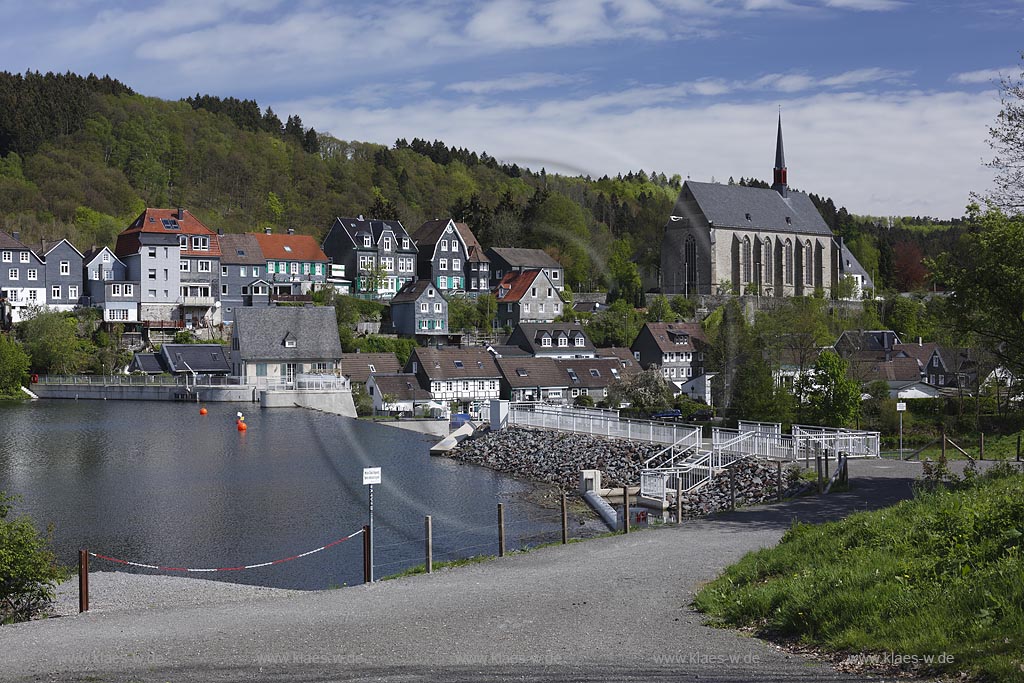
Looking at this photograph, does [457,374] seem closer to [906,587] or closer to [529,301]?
[529,301]

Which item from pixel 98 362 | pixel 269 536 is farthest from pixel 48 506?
pixel 98 362

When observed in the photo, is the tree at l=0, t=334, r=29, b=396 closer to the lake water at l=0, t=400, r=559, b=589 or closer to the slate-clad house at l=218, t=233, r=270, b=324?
the lake water at l=0, t=400, r=559, b=589

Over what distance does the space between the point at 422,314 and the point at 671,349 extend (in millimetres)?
18429

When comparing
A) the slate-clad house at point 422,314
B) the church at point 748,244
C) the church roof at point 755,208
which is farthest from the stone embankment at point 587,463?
the church roof at point 755,208

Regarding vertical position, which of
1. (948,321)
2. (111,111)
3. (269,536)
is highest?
(111,111)

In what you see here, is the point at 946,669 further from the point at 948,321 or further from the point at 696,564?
the point at 948,321

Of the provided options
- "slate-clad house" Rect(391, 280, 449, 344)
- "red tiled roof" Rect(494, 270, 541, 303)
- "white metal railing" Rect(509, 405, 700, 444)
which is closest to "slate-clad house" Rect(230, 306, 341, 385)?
"slate-clad house" Rect(391, 280, 449, 344)

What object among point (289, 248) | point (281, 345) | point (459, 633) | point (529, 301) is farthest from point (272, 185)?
point (459, 633)

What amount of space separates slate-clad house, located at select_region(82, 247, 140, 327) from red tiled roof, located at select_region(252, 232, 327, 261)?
36.3ft

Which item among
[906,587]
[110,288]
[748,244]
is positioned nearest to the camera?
[906,587]

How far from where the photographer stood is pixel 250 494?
3259 cm

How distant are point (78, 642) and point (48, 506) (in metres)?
20.1

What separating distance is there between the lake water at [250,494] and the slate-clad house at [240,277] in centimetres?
2424

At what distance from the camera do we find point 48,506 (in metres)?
29.7
